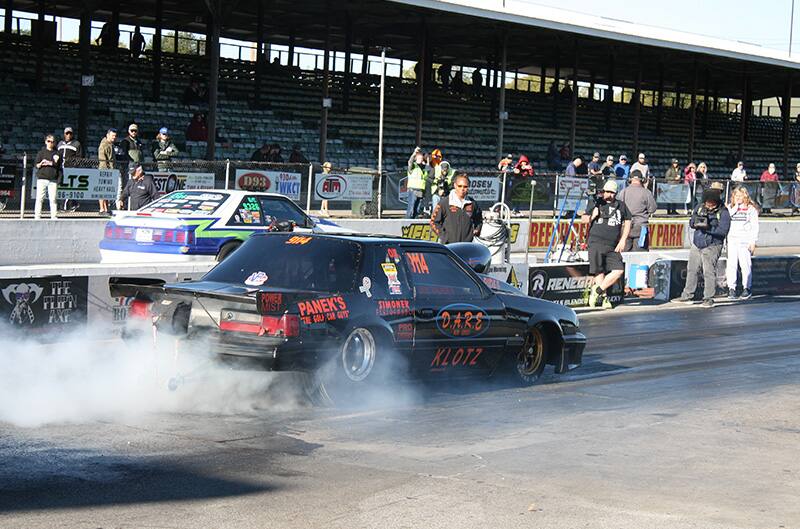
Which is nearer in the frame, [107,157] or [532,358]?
[532,358]

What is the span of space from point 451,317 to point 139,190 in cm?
1176

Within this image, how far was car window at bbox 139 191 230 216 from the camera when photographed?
17.4 m

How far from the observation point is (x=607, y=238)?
55.4ft

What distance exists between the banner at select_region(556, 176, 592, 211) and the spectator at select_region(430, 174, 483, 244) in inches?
452

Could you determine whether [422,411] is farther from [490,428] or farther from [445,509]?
[445,509]

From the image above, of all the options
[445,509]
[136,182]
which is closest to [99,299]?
[445,509]

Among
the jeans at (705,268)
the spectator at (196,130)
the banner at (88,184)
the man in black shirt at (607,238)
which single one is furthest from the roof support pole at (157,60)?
the man in black shirt at (607,238)

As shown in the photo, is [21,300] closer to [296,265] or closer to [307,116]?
[296,265]

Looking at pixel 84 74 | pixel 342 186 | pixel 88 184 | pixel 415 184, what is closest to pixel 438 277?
pixel 88 184

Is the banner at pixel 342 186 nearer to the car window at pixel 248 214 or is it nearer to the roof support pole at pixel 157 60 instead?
the car window at pixel 248 214

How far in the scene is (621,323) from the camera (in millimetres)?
16312

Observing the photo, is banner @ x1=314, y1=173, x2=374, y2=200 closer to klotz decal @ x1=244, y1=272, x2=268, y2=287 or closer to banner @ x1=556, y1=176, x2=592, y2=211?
banner @ x1=556, y1=176, x2=592, y2=211

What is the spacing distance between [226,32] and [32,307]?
4061 cm

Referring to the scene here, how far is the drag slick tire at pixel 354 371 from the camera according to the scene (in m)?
8.90
